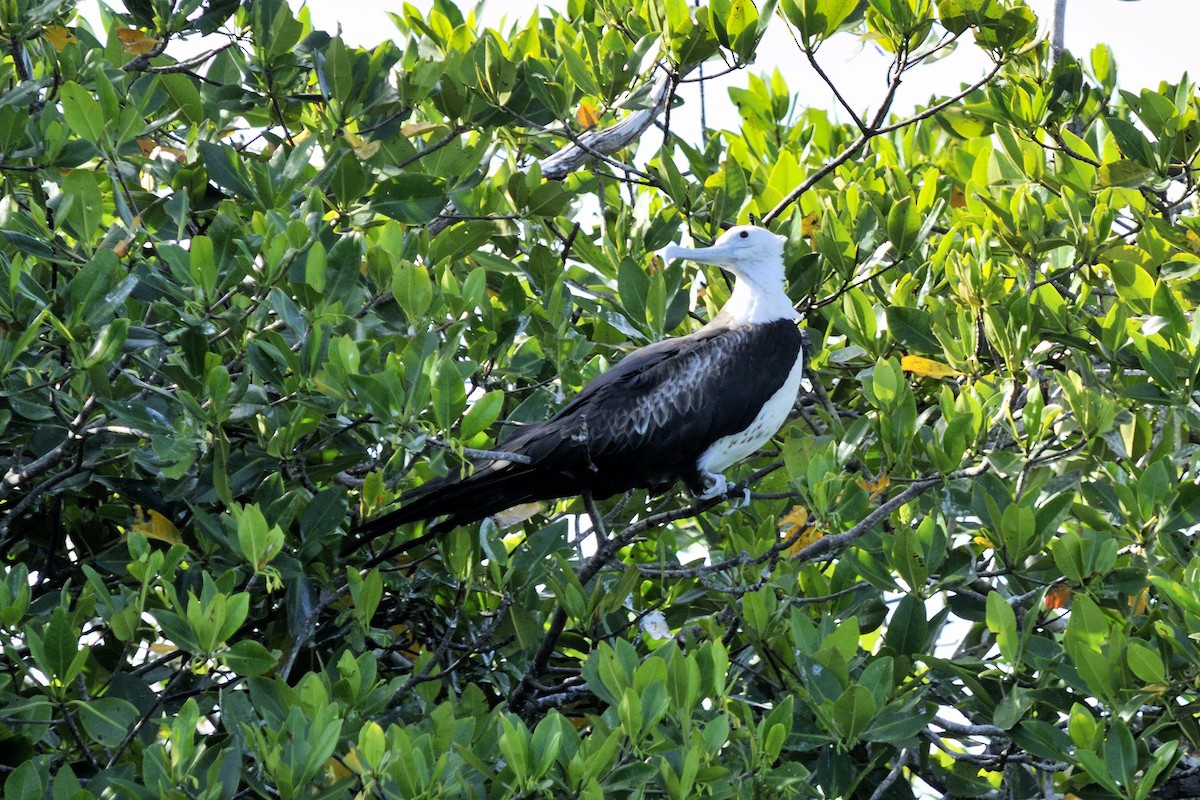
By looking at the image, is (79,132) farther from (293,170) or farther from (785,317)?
(785,317)

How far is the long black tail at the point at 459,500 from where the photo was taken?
12.0 ft

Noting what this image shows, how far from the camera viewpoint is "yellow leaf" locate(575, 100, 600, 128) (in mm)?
4363

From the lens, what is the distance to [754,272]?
4.50 metres

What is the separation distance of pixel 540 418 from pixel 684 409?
0.43 metres

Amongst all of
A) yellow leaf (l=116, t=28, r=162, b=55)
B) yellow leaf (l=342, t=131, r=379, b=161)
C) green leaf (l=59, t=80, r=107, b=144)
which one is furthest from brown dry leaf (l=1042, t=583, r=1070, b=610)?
yellow leaf (l=116, t=28, r=162, b=55)

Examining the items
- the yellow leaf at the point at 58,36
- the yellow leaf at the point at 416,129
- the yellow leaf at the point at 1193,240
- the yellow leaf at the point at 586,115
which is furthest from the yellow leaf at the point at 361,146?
the yellow leaf at the point at 1193,240

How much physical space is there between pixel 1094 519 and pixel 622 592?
3.70ft

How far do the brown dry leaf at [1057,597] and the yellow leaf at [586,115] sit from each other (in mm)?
1864

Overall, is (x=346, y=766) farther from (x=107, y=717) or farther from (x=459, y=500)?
(x=459, y=500)

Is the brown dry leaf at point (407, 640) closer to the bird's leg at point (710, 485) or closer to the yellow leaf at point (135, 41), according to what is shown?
the bird's leg at point (710, 485)

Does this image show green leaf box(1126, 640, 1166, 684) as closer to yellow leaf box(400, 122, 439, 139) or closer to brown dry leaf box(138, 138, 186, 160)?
yellow leaf box(400, 122, 439, 139)

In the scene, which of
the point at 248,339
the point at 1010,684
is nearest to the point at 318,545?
the point at 248,339

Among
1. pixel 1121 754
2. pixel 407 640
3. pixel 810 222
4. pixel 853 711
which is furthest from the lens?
pixel 810 222

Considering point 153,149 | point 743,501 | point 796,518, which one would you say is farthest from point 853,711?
point 153,149
